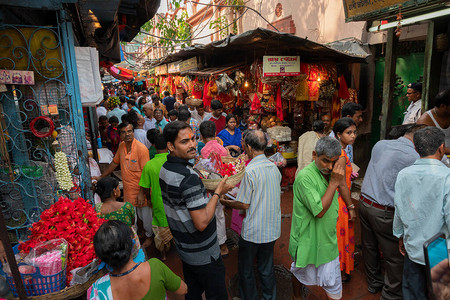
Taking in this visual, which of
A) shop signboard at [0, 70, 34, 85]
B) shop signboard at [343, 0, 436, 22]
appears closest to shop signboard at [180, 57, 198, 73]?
shop signboard at [343, 0, 436, 22]

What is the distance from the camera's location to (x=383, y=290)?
3287 mm

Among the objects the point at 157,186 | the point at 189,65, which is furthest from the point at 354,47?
the point at 157,186

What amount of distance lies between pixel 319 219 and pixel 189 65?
8.30 m

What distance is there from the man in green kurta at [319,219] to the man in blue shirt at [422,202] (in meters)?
0.63

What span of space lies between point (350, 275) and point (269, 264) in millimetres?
1395

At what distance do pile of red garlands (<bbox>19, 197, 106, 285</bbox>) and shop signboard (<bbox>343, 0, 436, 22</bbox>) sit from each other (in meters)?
4.68

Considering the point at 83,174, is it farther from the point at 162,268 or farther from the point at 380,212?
the point at 380,212

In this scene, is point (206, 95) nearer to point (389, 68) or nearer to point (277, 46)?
point (277, 46)

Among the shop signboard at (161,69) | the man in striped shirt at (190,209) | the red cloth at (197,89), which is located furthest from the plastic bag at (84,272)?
the shop signboard at (161,69)

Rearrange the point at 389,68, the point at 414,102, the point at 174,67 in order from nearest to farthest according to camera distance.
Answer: the point at 389,68 < the point at 414,102 < the point at 174,67

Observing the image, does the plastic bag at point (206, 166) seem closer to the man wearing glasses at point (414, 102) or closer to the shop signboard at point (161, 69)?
the man wearing glasses at point (414, 102)

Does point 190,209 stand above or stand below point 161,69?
below

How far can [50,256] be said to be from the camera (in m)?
2.09

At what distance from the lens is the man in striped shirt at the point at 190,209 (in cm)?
226
